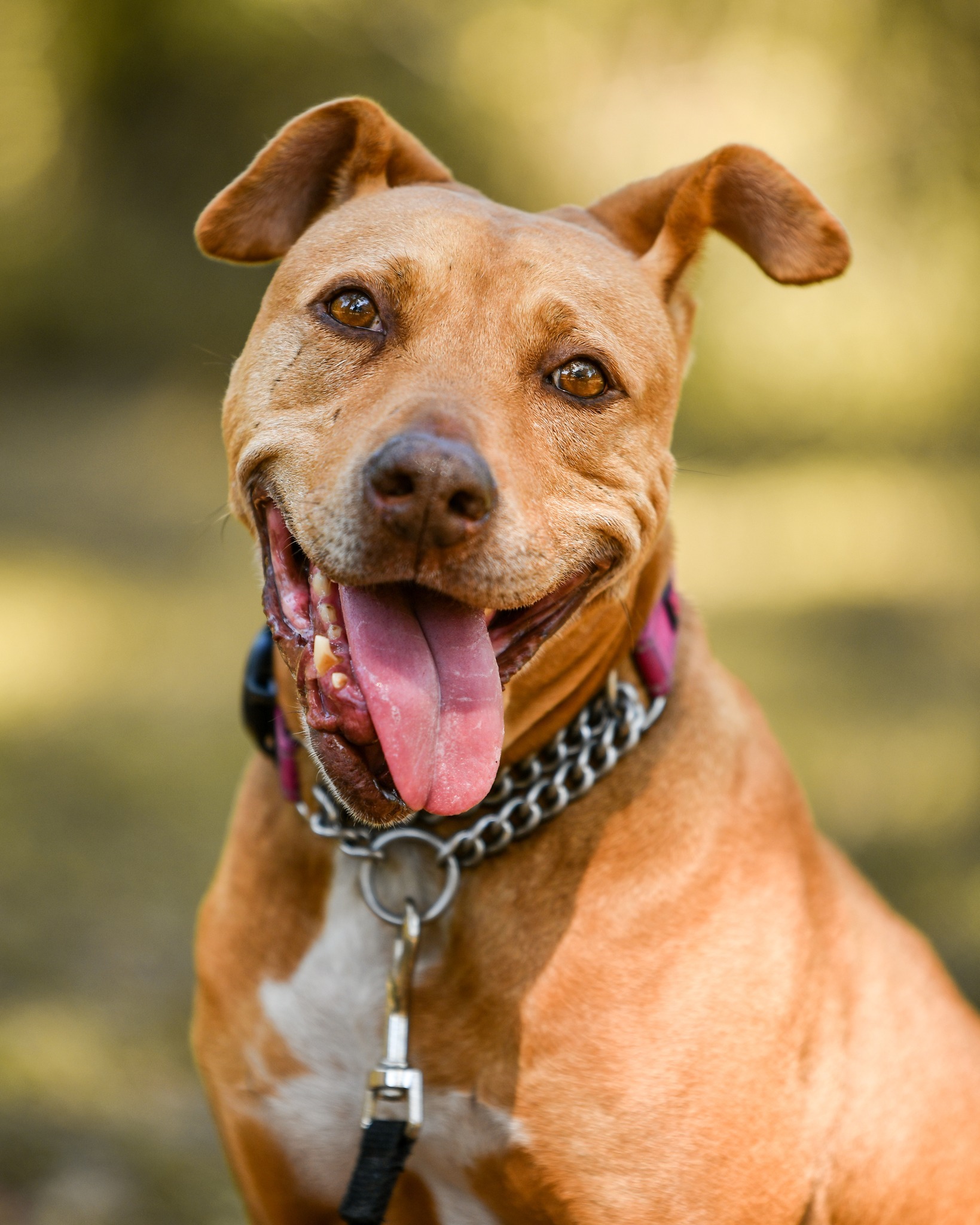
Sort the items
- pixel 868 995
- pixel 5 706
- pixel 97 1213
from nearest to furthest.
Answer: pixel 868 995
pixel 97 1213
pixel 5 706

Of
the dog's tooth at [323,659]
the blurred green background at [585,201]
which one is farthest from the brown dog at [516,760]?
the blurred green background at [585,201]

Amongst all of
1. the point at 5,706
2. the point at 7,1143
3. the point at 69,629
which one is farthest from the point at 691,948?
the point at 69,629

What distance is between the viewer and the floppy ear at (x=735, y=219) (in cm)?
267

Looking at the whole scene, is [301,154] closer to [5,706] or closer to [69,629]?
[5,706]

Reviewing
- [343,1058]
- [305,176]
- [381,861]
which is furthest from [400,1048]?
[305,176]

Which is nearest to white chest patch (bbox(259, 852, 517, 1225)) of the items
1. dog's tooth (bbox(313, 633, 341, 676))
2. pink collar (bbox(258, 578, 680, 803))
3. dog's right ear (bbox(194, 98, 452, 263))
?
pink collar (bbox(258, 578, 680, 803))

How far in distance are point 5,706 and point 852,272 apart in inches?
354

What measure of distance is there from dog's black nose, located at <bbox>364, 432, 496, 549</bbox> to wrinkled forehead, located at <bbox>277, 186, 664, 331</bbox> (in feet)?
1.37

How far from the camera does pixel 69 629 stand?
285 inches

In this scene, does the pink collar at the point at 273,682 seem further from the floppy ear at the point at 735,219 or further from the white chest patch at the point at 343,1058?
the floppy ear at the point at 735,219

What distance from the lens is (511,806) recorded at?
8.23 feet

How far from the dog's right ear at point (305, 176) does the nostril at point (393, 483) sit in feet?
2.87

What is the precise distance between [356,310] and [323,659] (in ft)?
2.12

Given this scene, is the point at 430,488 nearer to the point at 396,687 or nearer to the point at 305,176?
the point at 396,687
